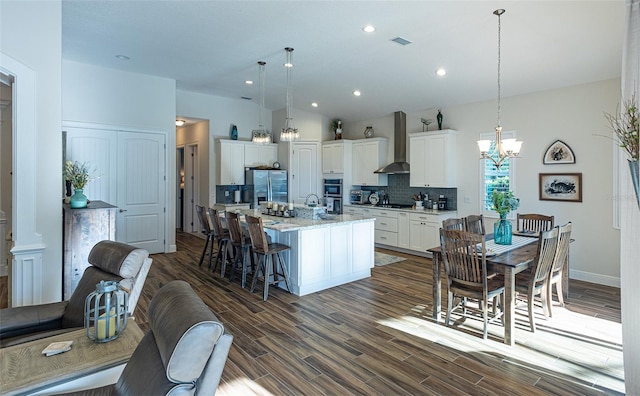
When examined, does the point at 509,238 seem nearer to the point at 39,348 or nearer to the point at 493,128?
the point at 493,128

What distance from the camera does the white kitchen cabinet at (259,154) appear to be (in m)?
8.36

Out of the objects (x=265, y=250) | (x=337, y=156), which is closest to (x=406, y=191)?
(x=337, y=156)

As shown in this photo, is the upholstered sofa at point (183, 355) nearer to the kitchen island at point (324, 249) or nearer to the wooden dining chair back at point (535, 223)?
the kitchen island at point (324, 249)

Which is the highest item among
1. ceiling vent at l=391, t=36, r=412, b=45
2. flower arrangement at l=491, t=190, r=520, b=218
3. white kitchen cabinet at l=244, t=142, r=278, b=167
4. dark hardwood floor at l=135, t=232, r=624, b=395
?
ceiling vent at l=391, t=36, r=412, b=45

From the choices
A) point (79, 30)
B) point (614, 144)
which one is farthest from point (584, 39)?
point (79, 30)

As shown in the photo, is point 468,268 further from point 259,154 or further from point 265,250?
point 259,154

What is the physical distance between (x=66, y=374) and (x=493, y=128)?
654 centimetres

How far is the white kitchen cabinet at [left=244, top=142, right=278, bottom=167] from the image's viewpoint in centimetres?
836

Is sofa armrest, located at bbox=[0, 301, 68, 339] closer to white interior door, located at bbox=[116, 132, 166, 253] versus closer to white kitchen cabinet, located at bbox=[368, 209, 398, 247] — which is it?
white interior door, located at bbox=[116, 132, 166, 253]

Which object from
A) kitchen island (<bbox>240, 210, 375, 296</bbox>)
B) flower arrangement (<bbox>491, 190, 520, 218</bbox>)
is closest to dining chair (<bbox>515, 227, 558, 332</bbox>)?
flower arrangement (<bbox>491, 190, 520, 218</bbox>)

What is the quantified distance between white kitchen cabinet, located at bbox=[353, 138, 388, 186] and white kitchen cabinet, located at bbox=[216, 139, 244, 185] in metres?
2.69

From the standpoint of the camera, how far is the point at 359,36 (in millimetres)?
4504

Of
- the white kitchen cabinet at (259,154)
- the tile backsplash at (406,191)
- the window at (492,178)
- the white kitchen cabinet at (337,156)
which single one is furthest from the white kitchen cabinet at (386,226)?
the white kitchen cabinet at (259,154)

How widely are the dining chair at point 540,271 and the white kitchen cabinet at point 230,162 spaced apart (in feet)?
20.3
